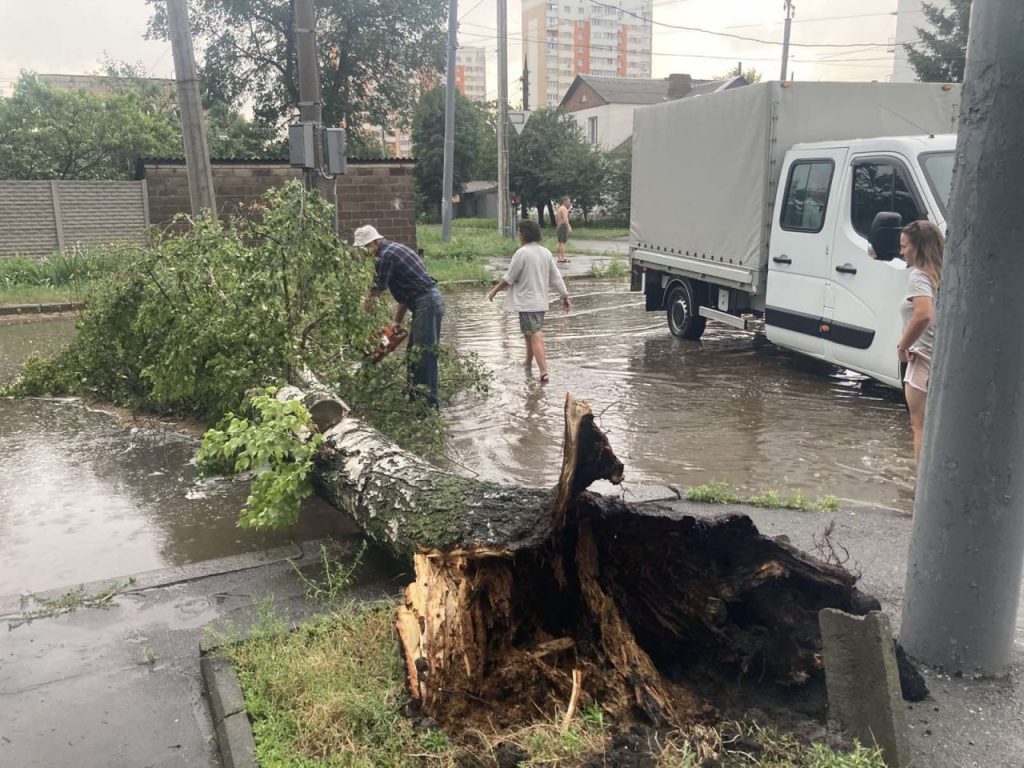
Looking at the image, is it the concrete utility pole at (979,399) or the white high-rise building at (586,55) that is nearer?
the concrete utility pole at (979,399)

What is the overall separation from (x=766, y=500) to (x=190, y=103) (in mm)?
9570

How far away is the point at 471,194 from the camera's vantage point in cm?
5725

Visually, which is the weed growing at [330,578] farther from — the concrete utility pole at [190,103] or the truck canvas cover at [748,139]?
the concrete utility pole at [190,103]

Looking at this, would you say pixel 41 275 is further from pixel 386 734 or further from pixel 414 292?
pixel 386 734

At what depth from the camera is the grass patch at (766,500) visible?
5488 mm

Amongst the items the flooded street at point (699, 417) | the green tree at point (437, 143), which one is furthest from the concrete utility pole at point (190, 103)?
the green tree at point (437, 143)

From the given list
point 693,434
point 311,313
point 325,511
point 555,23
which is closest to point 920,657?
point 325,511

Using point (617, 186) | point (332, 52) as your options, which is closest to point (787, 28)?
point (617, 186)

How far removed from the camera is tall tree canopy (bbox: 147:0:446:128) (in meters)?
30.9

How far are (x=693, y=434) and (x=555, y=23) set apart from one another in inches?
2439

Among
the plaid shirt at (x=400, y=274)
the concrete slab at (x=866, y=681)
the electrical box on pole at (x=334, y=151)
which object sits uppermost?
the electrical box on pole at (x=334, y=151)

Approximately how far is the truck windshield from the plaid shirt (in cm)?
428

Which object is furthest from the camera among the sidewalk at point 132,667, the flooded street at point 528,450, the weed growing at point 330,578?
the flooded street at point 528,450

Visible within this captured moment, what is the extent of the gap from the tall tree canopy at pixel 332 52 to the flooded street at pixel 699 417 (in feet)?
73.4
